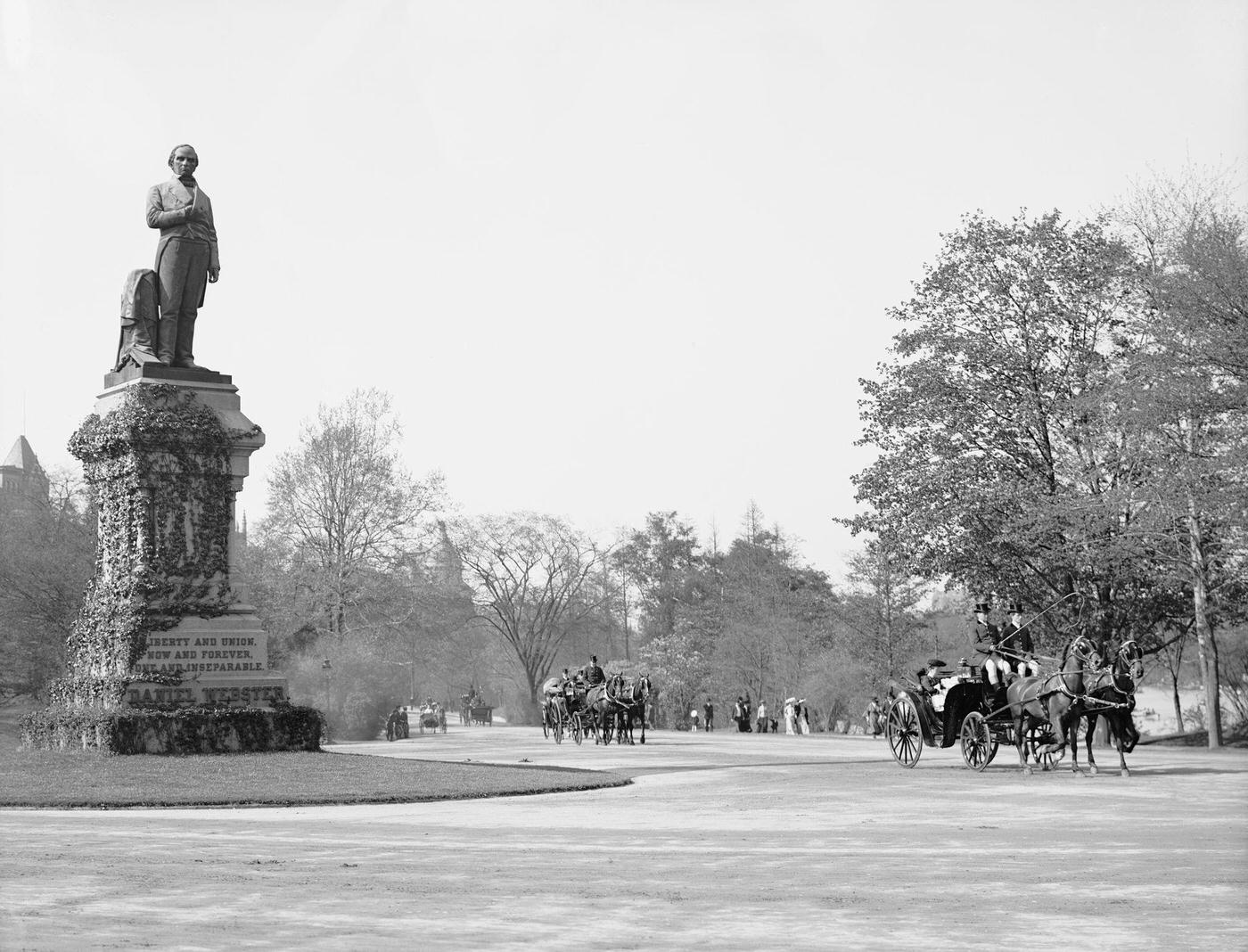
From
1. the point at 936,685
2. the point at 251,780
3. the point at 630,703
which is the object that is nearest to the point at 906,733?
the point at 936,685

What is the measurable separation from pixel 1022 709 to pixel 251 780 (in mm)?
11237

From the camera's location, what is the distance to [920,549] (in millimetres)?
39125

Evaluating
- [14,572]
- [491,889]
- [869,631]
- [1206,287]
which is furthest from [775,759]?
[869,631]

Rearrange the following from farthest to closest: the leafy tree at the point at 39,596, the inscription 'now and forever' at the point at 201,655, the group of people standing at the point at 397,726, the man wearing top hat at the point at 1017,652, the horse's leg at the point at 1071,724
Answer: the group of people standing at the point at 397,726, the leafy tree at the point at 39,596, the man wearing top hat at the point at 1017,652, the inscription 'now and forever' at the point at 201,655, the horse's leg at the point at 1071,724

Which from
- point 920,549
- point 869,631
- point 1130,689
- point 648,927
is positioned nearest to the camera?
point 648,927

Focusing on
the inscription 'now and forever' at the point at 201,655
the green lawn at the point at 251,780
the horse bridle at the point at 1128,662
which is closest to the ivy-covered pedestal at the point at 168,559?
the inscription 'now and forever' at the point at 201,655

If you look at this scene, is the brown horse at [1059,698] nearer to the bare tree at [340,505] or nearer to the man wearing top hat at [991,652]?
the man wearing top hat at [991,652]

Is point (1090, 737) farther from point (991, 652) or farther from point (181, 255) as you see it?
point (181, 255)

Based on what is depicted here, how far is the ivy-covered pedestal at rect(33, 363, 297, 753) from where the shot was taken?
2417 cm

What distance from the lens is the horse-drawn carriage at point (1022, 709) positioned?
22.5 metres

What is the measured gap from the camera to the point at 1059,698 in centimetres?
2283

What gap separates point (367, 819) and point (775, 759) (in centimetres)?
1453

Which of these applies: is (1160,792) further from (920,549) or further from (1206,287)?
(920,549)

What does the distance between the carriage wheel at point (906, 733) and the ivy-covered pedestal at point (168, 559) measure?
985 centimetres
